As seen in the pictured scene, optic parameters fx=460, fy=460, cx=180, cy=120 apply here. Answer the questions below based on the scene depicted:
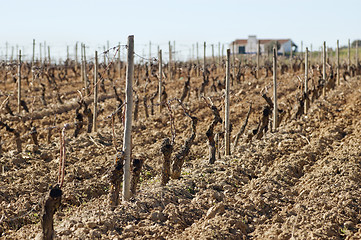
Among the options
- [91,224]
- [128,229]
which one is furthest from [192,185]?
[91,224]

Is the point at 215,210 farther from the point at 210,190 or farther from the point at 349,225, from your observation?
the point at 349,225

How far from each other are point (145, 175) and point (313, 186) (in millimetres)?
3271

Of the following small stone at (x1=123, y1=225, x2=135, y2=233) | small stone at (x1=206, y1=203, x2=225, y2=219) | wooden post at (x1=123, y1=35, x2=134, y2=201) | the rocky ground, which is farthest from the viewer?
wooden post at (x1=123, y1=35, x2=134, y2=201)

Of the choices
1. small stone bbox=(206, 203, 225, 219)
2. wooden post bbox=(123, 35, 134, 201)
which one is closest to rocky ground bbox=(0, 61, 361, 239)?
small stone bbox=(206, 203, 225, 219)

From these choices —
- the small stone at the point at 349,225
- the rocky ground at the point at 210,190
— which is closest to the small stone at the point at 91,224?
the rocky ground at the point at 210,190

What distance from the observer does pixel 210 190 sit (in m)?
6.85

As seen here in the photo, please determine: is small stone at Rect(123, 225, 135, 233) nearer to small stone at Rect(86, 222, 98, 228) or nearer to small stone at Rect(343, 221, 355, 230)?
small stone at Rect(86, 222, 98, 228)

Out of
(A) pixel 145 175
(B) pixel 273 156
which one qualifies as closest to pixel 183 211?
(A) pixel 145 175

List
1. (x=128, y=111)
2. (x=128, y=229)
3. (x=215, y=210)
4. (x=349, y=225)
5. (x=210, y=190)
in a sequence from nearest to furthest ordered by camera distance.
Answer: (x=128, y=229), (x=349, y=225), (x=215, y=210), (x=128, y=111), (x=210, y=190)

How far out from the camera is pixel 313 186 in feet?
23.5

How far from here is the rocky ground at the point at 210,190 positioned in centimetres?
553

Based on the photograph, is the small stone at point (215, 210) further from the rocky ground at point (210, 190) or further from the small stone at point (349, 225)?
the small stone at point (349, 225)

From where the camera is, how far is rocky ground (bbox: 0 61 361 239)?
5.53m

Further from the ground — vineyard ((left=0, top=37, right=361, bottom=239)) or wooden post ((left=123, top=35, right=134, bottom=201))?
wooden post ((left=123, top=35, right=134, bottom=201))
